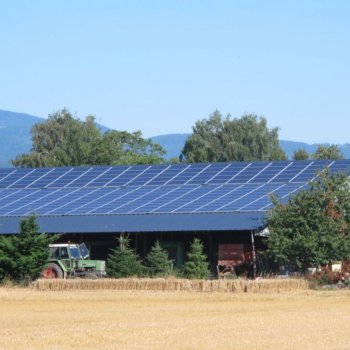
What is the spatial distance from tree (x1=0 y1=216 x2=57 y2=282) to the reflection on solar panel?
26.1 feet

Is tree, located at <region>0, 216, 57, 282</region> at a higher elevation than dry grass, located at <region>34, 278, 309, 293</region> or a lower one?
higher

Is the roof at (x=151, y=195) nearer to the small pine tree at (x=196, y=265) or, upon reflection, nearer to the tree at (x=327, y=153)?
the small pine tree at (x=196, y=265)

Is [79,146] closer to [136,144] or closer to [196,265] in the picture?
[136,144]

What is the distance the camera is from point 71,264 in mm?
46938

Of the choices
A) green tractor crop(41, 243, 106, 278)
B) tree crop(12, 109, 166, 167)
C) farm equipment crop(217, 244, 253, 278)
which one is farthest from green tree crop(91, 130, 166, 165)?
green tractor crop(41, 243, 106, 278)

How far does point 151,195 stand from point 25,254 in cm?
1225

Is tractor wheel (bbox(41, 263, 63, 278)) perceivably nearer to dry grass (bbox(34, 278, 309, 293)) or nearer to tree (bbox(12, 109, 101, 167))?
dry grass (bbox(34, 278, 309, 293))

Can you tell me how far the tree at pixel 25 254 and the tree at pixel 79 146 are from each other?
5143 cm

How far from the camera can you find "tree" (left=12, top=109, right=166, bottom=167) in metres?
100

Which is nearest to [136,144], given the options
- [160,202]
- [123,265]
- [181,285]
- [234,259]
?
[160,202]

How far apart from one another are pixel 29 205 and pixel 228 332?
32.5 m

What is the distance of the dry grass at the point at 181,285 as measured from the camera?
3912cm

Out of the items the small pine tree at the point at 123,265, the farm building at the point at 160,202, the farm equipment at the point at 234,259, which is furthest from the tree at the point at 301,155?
the small pine tree at the point at 123,265

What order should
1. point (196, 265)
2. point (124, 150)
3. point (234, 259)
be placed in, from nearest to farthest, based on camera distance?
point (196, 265) → point (234, 259) → point (124, 150)
